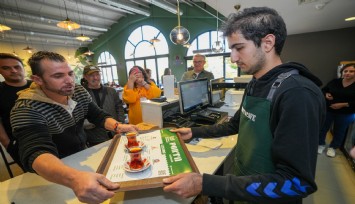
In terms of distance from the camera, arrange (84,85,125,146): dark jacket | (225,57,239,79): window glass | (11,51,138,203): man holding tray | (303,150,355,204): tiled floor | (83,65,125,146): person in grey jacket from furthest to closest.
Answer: (225,57,239,79): window glass < (83,65,125,146): person in grey jacket < (84,85,125,146): dark jacket < (303,150,355,204): tiled floor < (11,51,138,203): man holding tray

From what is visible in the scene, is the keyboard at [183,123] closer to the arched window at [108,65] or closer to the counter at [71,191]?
the counter at [71,191]

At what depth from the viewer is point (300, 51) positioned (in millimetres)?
6324

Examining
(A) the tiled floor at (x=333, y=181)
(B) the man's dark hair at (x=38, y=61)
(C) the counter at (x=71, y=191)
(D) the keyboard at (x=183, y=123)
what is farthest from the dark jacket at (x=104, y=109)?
(A) the tiled floor at (x=333, y=181)

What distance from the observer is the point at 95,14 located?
9531mm

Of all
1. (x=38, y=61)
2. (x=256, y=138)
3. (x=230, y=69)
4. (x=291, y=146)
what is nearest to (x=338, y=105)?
(x=256, y=138)

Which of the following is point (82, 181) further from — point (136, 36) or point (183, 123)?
point (136, 36)

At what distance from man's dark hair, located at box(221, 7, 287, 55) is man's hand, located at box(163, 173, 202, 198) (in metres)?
0.69

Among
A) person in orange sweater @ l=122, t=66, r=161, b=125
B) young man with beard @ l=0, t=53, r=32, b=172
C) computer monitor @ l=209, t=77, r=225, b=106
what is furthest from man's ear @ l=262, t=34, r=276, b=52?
young man with beard @ l=0, t=53, r=32, b=172

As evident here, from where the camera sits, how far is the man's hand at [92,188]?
0.71 metres

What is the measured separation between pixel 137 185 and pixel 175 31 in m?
2.98

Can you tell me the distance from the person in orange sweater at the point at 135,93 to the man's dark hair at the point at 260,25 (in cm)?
190

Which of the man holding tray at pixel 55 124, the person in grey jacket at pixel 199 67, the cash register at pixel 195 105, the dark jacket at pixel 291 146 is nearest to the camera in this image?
the dark jacket at pixel 291 146

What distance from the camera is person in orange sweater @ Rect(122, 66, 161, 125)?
251cm

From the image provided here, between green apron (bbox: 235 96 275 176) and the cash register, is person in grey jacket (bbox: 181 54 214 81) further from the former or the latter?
green apron (bbox: 235 96 275 176)
